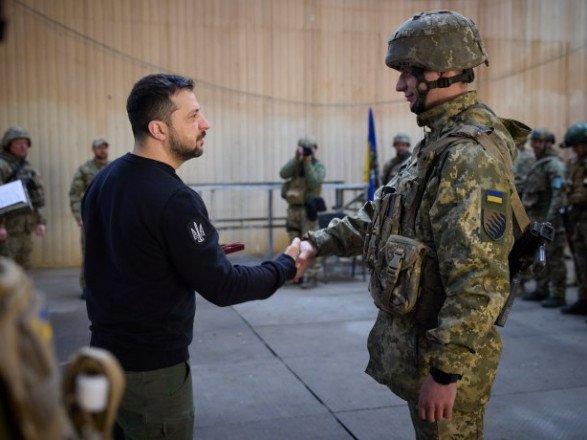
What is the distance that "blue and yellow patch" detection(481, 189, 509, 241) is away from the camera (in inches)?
84.4

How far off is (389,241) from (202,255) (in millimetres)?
691

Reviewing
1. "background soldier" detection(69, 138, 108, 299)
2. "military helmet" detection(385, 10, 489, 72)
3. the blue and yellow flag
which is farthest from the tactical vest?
the blue and yellow flag

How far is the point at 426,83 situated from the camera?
2.44 metres

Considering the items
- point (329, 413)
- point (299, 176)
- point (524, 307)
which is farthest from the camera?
point (299, 176)

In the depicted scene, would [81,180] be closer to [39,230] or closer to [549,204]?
[39,230]

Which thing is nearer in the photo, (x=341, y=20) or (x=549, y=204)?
(x=549, y=204)

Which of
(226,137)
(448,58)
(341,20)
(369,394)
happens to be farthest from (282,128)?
(448,58)

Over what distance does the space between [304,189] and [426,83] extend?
6.14m

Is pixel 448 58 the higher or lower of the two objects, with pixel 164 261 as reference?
higher

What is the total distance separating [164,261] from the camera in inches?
85.7

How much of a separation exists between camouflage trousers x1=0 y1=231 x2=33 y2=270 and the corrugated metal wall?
2.65m

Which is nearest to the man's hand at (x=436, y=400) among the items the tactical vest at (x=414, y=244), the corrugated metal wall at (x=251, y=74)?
the tactical vest at (x=414, y=244)

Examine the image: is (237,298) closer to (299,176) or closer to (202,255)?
(202,255)

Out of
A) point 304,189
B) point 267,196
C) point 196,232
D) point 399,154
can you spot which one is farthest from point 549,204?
point 196,232
